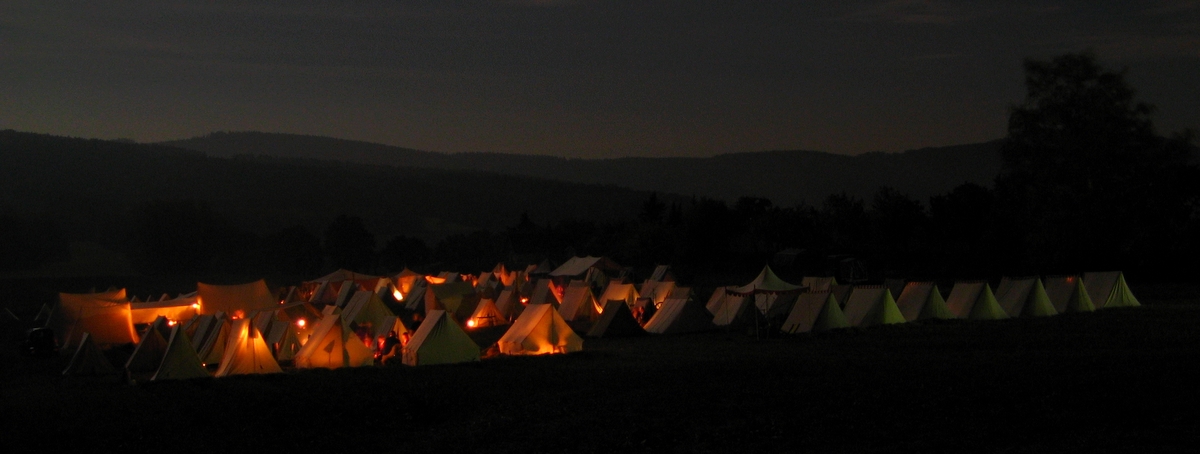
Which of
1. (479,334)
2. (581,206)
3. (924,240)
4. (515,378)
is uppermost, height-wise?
(515,378)

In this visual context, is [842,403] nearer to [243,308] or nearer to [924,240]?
[243,308]

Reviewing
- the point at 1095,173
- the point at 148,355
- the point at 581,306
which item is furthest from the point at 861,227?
the point at 148,355

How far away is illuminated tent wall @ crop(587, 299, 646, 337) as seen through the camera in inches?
842

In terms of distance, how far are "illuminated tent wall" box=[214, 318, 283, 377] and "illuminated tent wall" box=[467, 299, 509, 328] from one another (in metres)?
10.1

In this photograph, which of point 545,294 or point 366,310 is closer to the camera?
point 366,310

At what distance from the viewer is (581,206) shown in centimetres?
12512

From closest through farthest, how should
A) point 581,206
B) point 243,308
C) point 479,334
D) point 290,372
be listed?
point 290,372
point 479,334
point 243,308
point 581,206

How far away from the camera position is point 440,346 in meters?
16.8

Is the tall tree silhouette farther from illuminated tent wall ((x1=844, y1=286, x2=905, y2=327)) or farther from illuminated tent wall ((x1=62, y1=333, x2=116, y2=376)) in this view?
illuminated tent wall ((x1=62, y1=333, x2=116, y2=376))

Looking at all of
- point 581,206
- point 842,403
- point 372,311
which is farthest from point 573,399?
point 581,206

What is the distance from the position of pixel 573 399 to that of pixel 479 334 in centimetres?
1288

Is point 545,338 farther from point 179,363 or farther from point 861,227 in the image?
point 861,227

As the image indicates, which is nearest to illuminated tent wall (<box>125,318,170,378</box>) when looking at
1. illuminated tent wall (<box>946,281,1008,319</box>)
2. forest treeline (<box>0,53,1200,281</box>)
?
illuminated tent wall (<box>946,281,1008,319</box>)

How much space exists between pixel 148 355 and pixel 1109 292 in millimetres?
20921
